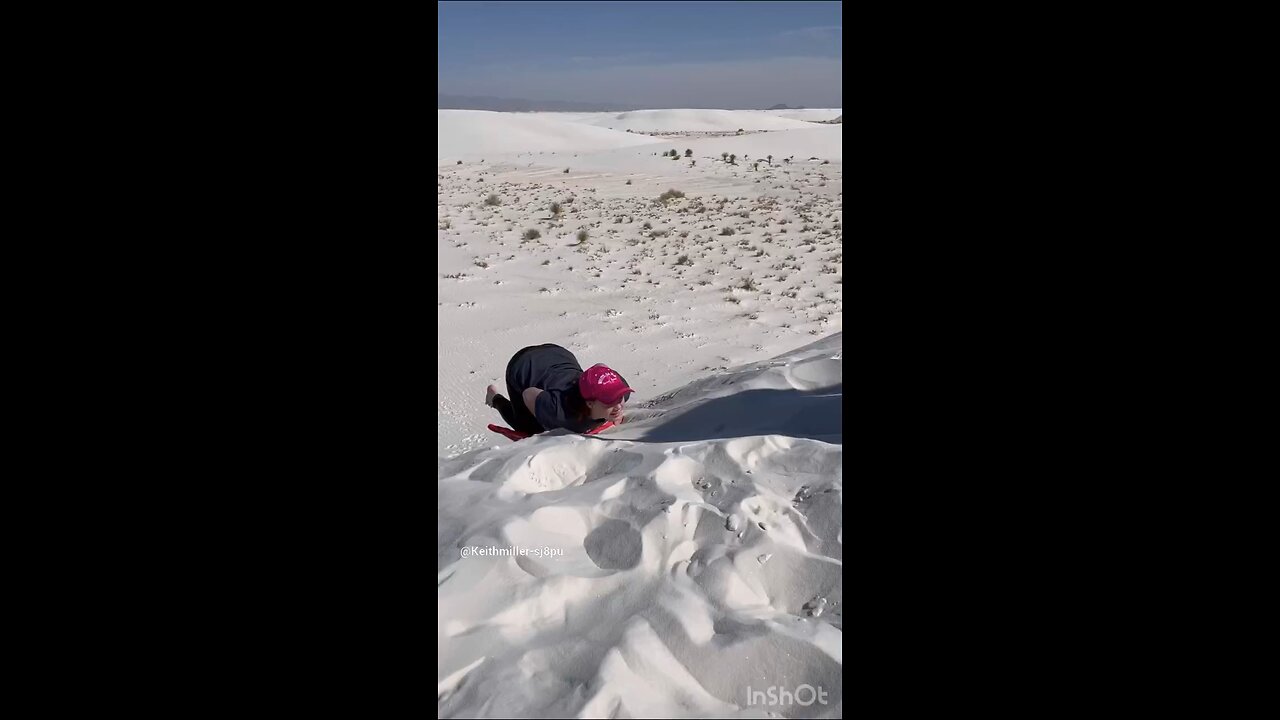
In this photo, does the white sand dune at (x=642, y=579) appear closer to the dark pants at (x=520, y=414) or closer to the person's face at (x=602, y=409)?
the person's face at (x=602, y=409)

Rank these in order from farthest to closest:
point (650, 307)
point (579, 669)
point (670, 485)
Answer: point (650, 307) < point (670, 485) < point (579, 669)

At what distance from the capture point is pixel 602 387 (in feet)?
11.4

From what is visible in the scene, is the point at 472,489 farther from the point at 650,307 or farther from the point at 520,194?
the point at 520,194

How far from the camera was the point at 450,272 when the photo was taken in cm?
876

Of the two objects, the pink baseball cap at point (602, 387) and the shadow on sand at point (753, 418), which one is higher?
the pink baseball cap at point (602, 387)

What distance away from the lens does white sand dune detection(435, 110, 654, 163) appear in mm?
30719

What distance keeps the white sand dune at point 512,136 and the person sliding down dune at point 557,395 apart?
81.9 ft

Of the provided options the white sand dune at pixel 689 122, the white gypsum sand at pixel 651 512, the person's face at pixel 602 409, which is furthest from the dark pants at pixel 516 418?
the white sand dune at pixel 689 122

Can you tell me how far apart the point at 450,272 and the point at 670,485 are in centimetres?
673

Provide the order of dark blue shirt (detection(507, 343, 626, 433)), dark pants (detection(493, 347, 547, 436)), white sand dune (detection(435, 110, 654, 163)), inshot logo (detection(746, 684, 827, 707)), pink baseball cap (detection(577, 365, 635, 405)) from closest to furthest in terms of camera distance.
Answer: inshot logo (detection(746, 684, 827, 707))
pink baseball cap (detection(577, 365, 635, 405))
dark blue shirt (detection(507, 343, 626, 433))
dark pants (detection(493, 347, 547, 436))
white sand dune (detection(435, 110, 654, 163))

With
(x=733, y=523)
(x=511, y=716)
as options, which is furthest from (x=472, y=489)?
(x=511, y=716)

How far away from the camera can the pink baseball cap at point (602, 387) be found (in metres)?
3.48

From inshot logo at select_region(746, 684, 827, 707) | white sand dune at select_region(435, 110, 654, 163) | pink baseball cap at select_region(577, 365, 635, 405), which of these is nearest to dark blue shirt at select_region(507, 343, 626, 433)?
pink baseball cap at select_region(577, 365, 635, 405)

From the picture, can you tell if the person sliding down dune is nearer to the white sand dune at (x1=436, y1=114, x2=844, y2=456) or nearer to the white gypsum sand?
the white gypsum sand
